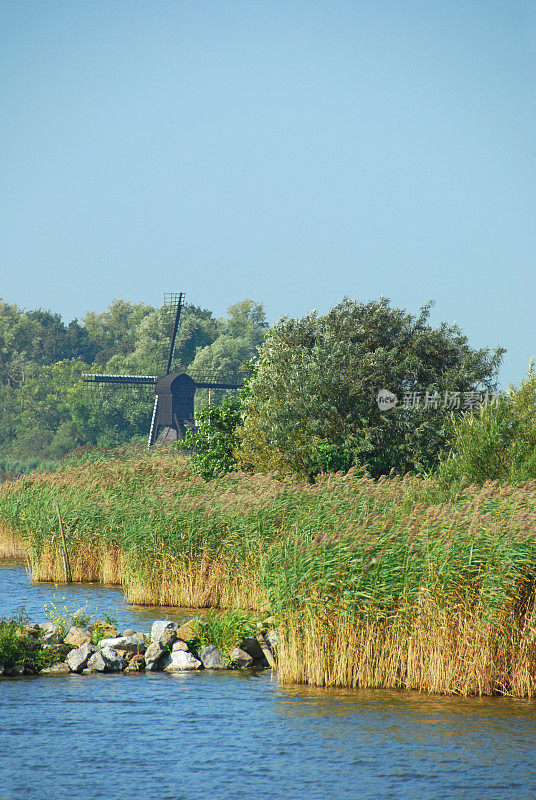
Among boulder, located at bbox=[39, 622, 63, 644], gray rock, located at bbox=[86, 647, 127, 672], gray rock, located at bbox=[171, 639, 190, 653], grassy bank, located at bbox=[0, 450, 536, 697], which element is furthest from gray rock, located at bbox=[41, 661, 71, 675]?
grassy bank, located at bbox=[0, 450, 536, 697]

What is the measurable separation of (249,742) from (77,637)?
5.20 m

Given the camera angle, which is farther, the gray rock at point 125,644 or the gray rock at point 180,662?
the gray rock at point 125,644

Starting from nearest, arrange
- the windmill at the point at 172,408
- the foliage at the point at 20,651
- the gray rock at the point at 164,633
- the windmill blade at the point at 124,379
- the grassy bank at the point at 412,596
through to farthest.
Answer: the grassy bank at the point at 412,596 → the foliage at the point at 20,651 → the gray rock at the point at 164,633 → the windmill at the point at 172,408 → the windmill blade at the point at 124,379

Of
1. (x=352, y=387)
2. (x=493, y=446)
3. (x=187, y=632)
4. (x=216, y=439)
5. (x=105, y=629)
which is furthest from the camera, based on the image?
(x=216, y=439)

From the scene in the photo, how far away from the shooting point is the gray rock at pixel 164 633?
16594 mm

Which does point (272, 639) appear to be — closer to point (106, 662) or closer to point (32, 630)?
point (106, 662)

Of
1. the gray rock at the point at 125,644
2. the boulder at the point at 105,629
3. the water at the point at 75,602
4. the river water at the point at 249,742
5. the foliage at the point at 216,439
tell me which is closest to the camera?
the river water at the point at 249,742

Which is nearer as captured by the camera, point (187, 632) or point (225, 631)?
point (225, 631)

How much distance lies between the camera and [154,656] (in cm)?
1627

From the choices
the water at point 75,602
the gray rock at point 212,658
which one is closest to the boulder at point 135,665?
the gray rock at point 212,658

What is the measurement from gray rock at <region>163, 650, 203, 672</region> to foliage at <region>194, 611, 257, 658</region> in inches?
20.4
